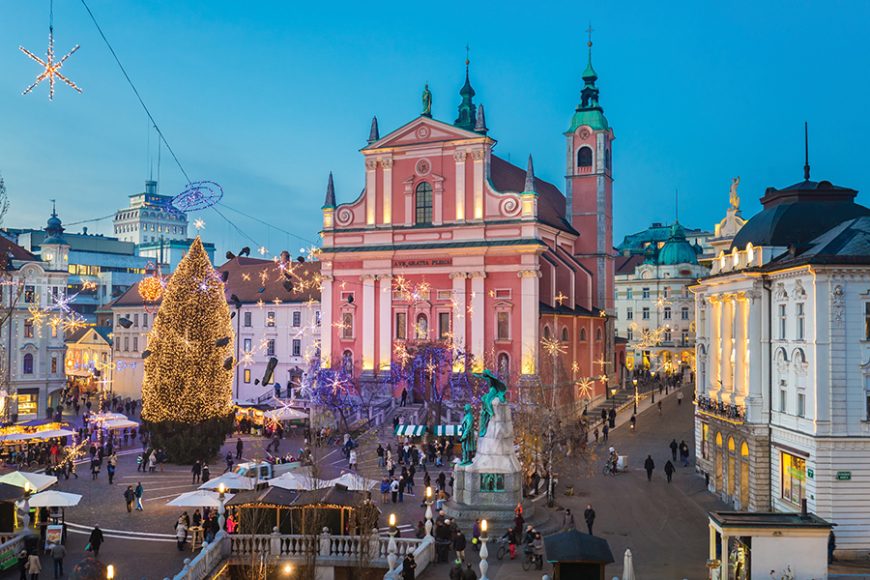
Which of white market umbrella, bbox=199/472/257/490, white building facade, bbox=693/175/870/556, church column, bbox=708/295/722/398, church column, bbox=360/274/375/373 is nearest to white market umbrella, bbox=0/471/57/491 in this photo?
white market umbrella, bbox=199/472/257/490

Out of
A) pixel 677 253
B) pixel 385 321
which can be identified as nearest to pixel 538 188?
pixel 385 321

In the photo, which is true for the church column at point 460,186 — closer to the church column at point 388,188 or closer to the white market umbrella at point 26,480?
the church column at point 388,188

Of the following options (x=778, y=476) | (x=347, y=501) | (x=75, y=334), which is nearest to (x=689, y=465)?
(x=778, y=476)

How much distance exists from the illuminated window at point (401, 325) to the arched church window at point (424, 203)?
5919 mm

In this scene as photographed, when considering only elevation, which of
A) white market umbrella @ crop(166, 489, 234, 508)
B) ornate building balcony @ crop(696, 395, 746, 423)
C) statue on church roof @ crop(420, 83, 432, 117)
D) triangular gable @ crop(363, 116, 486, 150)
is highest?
statue on church roof @ crop(420, 83, 432, 117)

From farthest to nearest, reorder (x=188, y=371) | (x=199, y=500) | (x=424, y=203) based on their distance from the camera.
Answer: (x=424, y=203) → (x=188, y=371) → (x=199, y=500)

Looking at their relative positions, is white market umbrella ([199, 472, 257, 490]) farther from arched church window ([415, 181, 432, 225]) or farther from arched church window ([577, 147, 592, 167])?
arched church window ([577, 147, 592, 167])

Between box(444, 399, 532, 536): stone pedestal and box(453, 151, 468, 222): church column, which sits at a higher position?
box(453, 151, 468, 222): church column

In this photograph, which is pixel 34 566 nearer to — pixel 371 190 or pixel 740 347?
pixel 740 347

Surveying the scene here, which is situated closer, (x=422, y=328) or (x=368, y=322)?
(x=422, y=328)

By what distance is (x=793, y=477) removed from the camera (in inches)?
1065

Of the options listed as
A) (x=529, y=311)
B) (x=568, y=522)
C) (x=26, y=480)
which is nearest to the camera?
(x=568, y=522)

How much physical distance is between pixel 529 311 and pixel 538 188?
1842cm

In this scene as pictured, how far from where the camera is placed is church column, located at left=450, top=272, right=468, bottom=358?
170 feet
